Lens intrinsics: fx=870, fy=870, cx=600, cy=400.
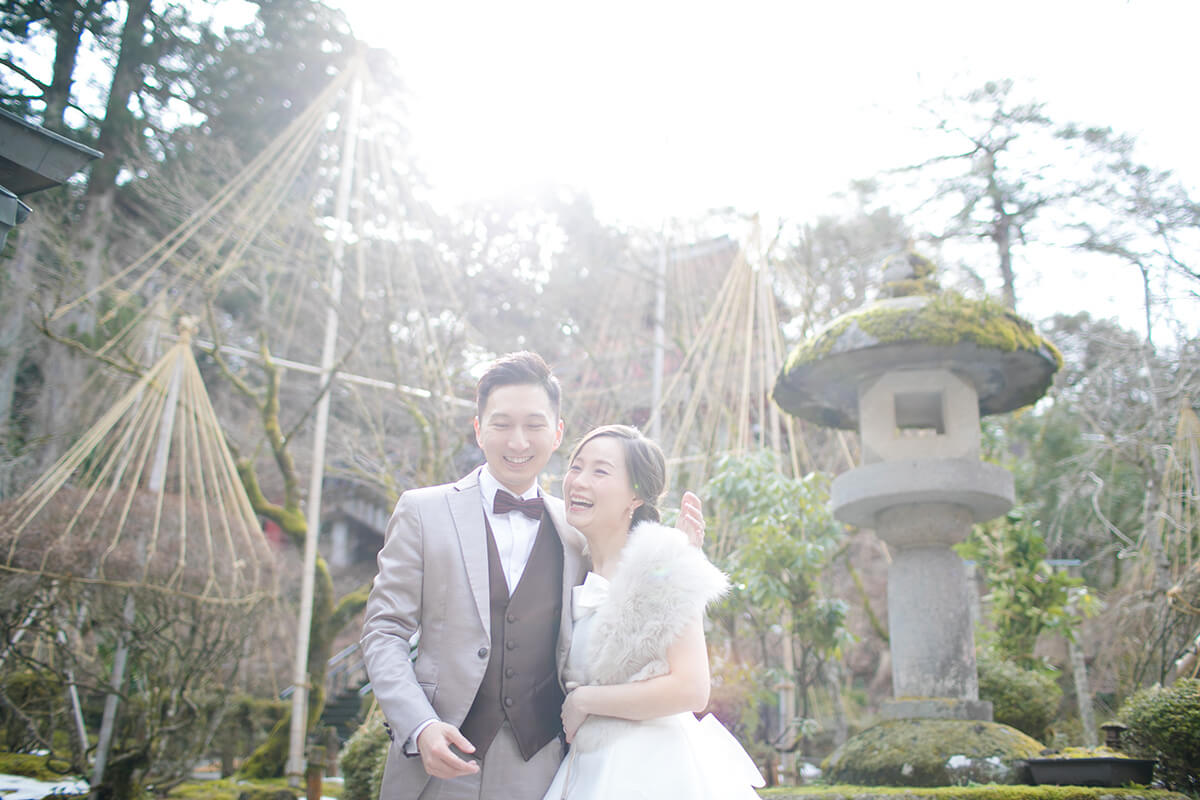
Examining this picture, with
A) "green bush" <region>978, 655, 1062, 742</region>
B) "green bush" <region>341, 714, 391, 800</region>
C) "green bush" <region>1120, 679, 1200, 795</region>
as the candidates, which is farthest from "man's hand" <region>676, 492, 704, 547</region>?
"green bush" <region>978, 655, 1062, 742</region>

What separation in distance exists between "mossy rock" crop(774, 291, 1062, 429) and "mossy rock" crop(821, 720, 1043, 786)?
1890 mm

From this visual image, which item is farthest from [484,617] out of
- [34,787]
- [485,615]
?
[34,787]

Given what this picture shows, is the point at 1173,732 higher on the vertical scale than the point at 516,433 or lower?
lower

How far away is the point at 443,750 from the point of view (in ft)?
5.15

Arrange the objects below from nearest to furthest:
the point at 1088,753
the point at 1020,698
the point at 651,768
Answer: the point at 651,768
the point at 1088,753
the point at 1020,698

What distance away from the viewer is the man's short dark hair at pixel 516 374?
6.66 feet

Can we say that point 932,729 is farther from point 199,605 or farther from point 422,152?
point 422,152

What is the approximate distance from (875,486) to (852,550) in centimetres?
869

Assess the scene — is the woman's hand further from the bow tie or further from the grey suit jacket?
the bow tie

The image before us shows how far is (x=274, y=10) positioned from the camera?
29.9ft

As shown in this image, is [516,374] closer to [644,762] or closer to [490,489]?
[490,489]

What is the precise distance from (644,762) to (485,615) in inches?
17.1

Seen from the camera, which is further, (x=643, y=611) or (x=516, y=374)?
(x=516, y=374)

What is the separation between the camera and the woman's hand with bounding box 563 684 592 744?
177cm
